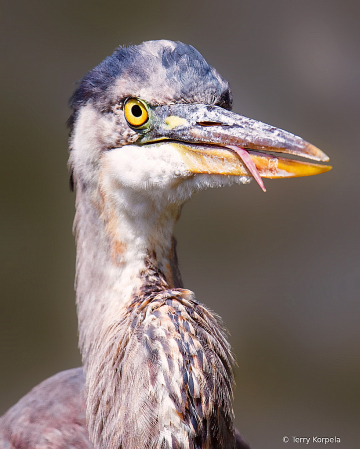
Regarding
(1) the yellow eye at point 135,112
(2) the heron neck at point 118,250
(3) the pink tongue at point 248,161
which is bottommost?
(2) the heron neck at point 118,250

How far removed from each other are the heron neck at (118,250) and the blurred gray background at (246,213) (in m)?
1.26

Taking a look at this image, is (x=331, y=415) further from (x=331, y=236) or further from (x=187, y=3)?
(x=187, y=3)

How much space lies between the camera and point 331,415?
214 centimetres

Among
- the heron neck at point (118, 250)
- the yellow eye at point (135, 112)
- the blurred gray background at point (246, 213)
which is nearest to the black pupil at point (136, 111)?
the yellow eye at point (135, 112)

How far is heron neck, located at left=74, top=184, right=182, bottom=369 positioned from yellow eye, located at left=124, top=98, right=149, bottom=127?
0.13m

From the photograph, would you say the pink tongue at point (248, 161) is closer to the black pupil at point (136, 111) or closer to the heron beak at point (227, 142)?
the heron beak at point (227, 142)

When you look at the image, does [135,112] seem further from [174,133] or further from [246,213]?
[246,213]

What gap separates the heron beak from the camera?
2.43ft

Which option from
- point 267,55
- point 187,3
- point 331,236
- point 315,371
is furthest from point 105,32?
point 315,371

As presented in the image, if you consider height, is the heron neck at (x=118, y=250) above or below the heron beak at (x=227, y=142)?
below

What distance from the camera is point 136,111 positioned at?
0.81 m

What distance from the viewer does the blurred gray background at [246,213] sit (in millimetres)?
2041

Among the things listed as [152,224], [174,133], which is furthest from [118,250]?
[174,133]

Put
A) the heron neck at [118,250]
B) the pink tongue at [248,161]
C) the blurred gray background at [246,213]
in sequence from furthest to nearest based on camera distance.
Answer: the blurred gray background at [246,213], the heron neck at [118,250], the pink tongue at [248,161]
